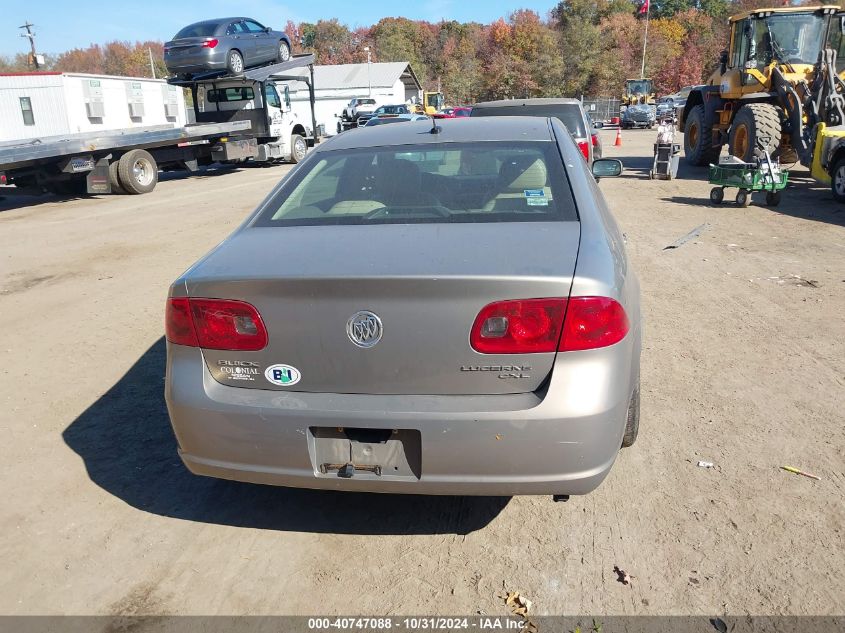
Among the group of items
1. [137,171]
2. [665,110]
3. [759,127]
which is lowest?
[137,171]

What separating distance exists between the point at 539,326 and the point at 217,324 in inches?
48.2

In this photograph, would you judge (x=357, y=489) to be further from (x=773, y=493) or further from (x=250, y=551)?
(x=773, y=493)

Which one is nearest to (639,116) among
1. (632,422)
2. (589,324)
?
(632,422)

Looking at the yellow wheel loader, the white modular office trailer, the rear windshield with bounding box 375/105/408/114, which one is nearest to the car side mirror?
the yellow wheel loader

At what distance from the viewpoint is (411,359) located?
2461 millimetres

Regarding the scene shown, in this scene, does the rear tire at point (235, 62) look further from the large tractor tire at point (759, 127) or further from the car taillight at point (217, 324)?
the car taillight at point (217, 324)

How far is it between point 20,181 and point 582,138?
11682 mm

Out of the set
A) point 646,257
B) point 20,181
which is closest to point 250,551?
point 646,257

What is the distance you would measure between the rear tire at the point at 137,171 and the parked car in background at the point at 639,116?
1242 inches

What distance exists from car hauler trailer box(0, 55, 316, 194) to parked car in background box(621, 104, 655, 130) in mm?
24121

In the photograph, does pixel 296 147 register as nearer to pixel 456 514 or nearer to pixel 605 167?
pixel 605 167

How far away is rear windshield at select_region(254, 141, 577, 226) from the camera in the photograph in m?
3.04

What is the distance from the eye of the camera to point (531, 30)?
80.6m

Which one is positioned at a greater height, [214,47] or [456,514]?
[214,47]
